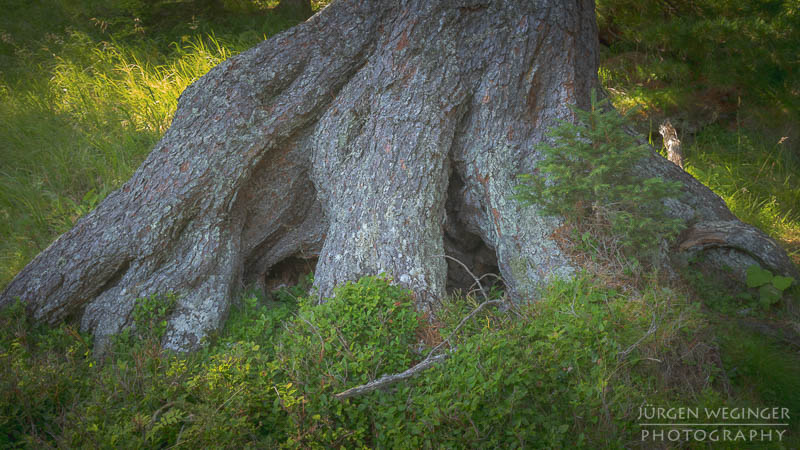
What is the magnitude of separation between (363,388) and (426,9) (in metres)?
3.44

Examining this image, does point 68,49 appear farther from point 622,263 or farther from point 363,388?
point 622,263

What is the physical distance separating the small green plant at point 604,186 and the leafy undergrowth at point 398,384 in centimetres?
52

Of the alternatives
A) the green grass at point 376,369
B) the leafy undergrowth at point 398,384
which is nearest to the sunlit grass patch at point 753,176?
the green grass at point 376,369

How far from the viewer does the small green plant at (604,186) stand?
11.9 feet

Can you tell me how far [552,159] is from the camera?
12.7 feet

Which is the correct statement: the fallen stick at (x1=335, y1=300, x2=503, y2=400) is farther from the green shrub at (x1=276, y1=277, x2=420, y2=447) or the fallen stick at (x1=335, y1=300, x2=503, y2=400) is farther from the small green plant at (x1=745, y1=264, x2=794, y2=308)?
the small green plant at (x1=745, y1=264, x2=794, y2=308)

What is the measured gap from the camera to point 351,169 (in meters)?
4.35

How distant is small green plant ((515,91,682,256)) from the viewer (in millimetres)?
3629

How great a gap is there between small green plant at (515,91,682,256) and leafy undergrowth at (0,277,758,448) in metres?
0.52

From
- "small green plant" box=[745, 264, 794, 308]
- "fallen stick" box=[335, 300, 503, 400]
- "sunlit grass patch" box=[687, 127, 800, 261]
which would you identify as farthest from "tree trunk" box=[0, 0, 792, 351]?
"sunlit grass patch" box=[687, 127, 800, 261]

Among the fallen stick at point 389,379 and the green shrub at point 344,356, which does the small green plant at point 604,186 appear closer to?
the green shrub at point 344,356

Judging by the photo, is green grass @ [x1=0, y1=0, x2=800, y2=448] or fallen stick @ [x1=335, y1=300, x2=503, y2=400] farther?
fallen stick @ [x1=335, y1=300, x2=503, y2=400]

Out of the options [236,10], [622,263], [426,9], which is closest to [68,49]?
[236,10]

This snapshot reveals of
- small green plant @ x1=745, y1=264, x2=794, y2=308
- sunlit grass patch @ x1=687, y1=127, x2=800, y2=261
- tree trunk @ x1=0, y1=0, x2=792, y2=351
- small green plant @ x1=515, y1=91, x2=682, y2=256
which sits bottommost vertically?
sunlit grass patch @ x1=687, y1=127, x2=800, y2=261
